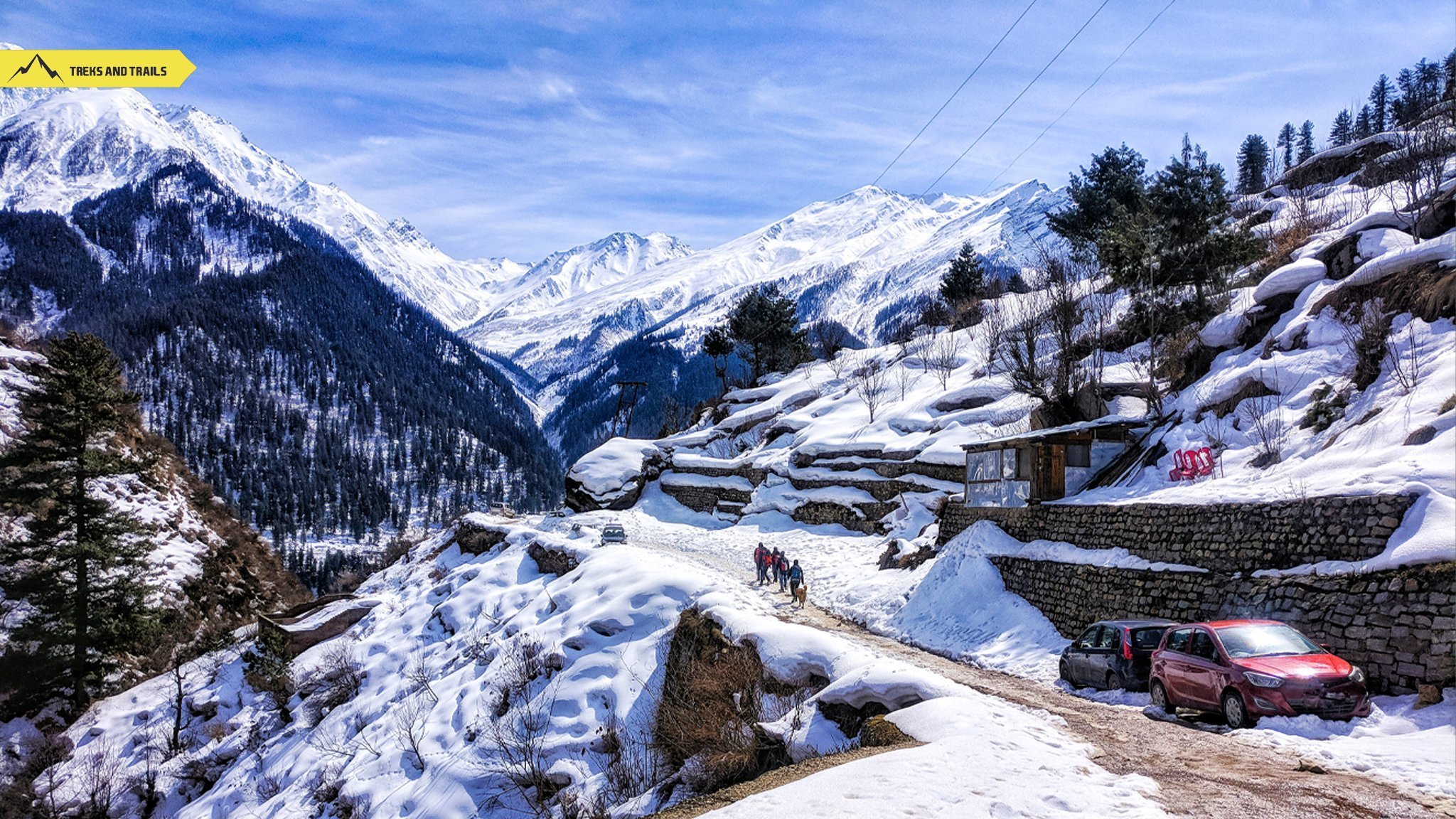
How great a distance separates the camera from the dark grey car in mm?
12555

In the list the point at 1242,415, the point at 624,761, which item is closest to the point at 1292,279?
the point at 1242,415

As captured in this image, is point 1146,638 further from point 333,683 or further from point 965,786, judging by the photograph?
point 333,683

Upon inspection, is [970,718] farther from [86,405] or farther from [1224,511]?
[86,405]

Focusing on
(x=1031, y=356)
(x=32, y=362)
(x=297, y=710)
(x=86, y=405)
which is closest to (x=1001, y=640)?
(x=1031, y=356)

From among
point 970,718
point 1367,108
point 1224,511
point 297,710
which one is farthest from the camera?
point 1367,108

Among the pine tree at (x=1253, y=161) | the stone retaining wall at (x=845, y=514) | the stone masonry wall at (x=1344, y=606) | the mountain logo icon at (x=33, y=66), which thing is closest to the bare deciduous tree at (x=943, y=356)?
the stone retaining wall at (x=845, y=514)

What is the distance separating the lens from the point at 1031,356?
26.6m

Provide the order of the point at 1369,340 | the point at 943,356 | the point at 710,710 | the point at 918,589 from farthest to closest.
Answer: the point at 943,356
the point at 918,589
the point at 1369,340
the point at 710,710

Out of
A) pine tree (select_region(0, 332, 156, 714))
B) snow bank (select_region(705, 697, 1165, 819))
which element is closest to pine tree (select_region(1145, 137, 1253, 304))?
snow bank (select_region(705, 697, 1165, 819))

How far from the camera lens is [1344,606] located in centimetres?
1091

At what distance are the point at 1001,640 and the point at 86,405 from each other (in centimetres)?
3474

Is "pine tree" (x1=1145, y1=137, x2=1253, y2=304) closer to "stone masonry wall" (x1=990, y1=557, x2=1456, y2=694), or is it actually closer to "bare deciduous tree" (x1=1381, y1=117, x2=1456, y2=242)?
"bare deciduous tree" (x1=1381, y1=117, x2=1456, y2=242)

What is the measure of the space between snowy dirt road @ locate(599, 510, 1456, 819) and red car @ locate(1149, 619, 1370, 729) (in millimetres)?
529

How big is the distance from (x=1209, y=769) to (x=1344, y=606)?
534 cm
